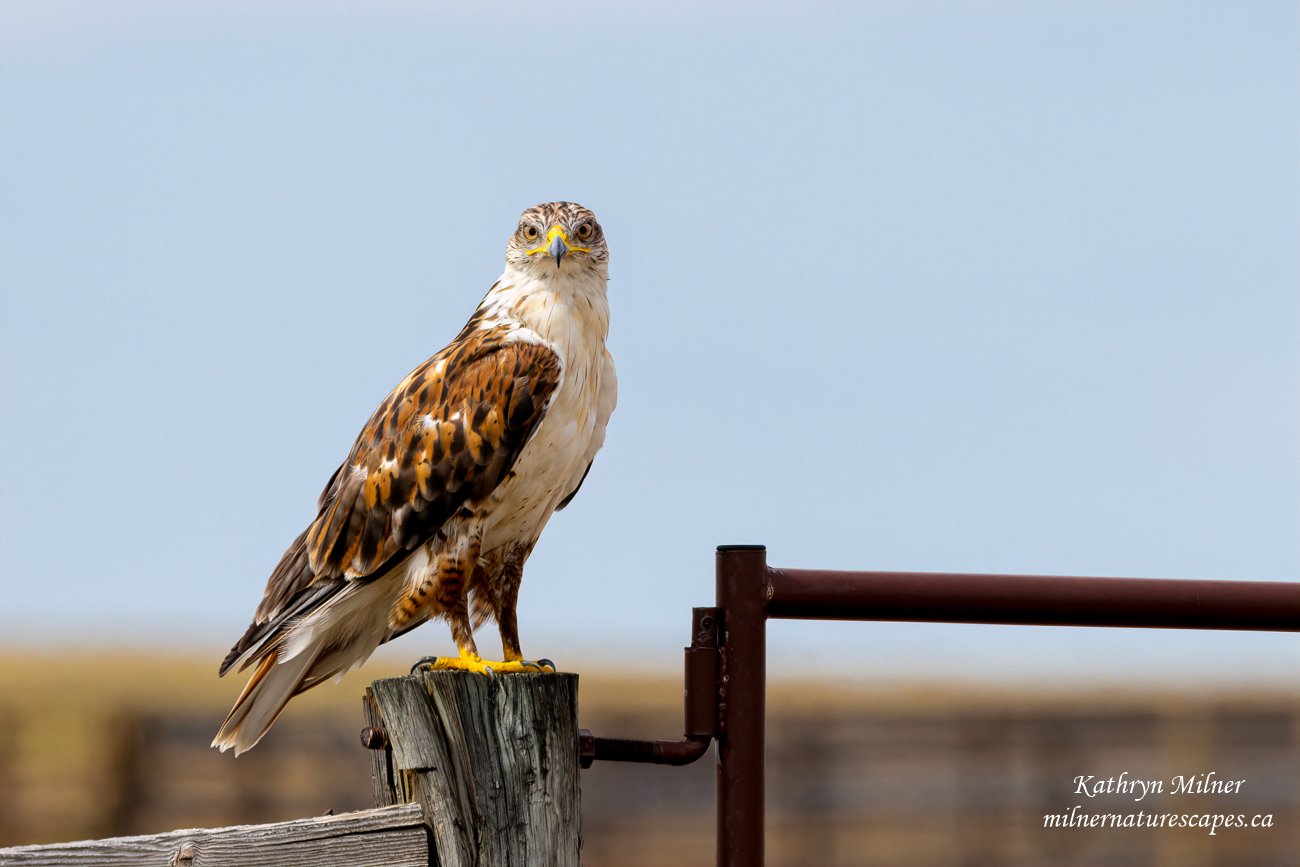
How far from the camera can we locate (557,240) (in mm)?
4293

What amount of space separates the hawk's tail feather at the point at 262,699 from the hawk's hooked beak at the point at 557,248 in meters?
1.30

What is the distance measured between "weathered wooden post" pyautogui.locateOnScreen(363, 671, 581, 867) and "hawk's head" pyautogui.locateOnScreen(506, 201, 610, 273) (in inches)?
69.0

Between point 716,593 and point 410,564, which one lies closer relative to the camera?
point 716,593

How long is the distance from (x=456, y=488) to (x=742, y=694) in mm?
1467

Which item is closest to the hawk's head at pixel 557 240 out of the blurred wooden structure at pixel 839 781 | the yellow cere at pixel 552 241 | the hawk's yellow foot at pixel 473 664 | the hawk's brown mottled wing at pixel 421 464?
the yellow cere at pixel 552 241

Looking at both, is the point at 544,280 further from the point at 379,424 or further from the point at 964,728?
the point at 964,728

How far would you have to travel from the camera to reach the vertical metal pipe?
2.77 metres

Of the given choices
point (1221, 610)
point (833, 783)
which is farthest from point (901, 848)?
point (1221, 610)

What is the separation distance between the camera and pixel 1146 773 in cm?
1380

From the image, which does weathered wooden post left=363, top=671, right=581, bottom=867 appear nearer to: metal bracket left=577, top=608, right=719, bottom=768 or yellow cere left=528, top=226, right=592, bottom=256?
metal bracket left=577, top=608, right=719, bottom=768

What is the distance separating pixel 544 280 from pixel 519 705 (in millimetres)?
1823

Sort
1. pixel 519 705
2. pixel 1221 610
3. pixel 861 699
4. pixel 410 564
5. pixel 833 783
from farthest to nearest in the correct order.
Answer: pixel 861 699, pixel 833 783, pixel 410 564, pixel 1221 610, pixel 519 705

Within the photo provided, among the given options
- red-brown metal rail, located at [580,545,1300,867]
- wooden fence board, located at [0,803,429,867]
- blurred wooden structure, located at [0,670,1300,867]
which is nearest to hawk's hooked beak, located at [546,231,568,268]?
red-brown metal rail, located at [580,545,1300,867]

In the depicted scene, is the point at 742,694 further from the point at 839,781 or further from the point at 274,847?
the point at 839,781
